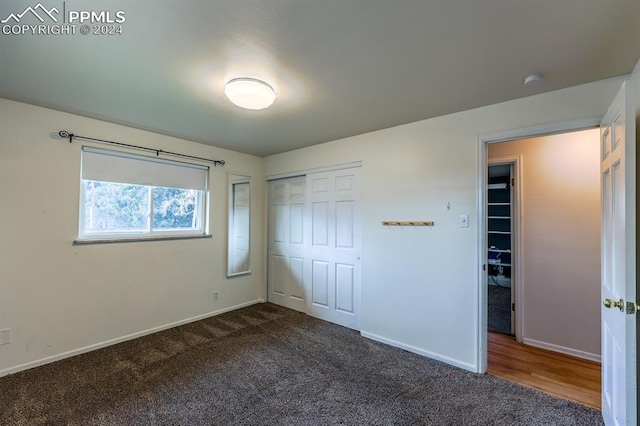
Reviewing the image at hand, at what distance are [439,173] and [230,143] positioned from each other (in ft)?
8.65

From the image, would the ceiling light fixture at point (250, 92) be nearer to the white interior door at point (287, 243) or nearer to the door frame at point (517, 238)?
the white interior door at point (287, 243)

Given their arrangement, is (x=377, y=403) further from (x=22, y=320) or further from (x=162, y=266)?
(x=22, y=320)

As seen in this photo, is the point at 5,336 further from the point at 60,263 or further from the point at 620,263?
the point at 620,263

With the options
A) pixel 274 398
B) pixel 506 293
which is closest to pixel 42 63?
pixel 274 398

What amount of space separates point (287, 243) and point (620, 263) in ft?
11.4

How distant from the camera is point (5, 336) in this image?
2.36 m

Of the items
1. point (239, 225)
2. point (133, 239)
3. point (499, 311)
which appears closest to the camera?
point (133, 239)

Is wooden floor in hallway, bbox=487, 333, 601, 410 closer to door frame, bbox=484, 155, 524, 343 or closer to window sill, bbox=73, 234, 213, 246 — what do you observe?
door frame, bbox=484, 155, 524, 343

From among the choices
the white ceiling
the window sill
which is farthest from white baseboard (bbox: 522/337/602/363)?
the window sill

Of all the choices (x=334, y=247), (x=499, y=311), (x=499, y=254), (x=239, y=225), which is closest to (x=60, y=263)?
(x=239, y=225)

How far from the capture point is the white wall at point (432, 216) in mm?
2359

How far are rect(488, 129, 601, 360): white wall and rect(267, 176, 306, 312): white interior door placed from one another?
8.90ft

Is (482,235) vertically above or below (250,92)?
below

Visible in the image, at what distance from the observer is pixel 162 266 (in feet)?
11.0
